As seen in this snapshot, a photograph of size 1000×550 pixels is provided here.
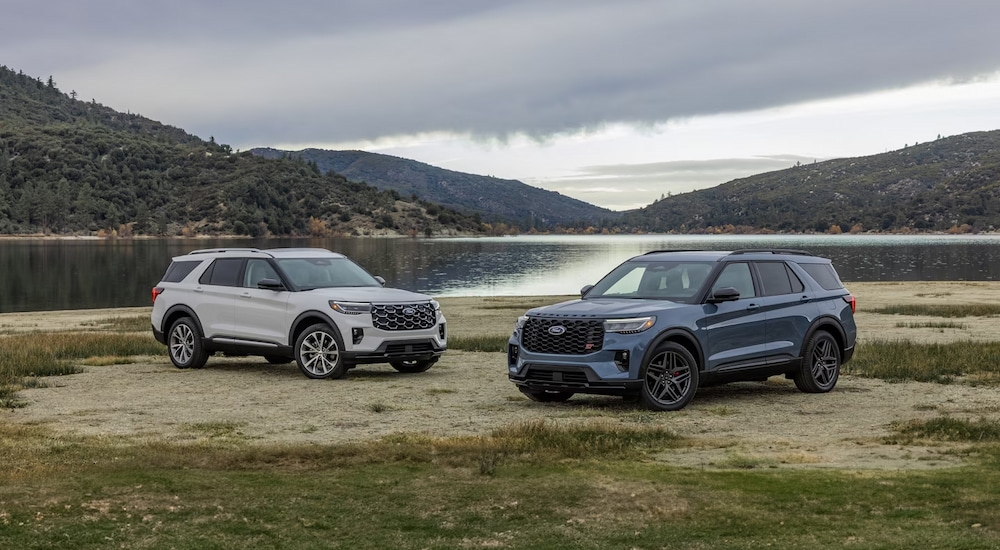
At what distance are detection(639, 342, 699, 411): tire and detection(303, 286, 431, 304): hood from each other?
511 centimetres

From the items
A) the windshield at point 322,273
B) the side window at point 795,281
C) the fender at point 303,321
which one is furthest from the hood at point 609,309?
the windshield at point 322,273

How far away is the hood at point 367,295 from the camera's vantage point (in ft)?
55.8

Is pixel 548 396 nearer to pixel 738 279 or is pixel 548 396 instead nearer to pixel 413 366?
pixel 738 279

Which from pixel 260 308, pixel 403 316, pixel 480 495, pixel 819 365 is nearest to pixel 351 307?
pixel 403 316

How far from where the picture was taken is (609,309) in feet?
43.6

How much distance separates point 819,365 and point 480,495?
27.4 feet

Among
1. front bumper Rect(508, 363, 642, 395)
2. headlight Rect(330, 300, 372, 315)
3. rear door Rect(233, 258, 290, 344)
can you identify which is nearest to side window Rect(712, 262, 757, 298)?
front bumper Rect(508, 363, 642, 395)

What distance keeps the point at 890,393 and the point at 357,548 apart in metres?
10.5

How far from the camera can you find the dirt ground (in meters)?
10.7

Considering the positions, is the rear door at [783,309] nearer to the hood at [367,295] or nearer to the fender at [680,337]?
the fender at [680,337]

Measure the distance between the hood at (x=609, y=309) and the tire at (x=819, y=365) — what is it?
2562 mm

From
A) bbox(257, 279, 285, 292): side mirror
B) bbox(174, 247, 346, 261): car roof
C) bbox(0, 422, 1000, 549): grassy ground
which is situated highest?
bbox(174, 247, 346, 261): car roof

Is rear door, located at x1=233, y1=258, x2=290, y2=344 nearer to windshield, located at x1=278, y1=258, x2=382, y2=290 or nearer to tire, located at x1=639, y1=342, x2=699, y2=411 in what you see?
windshield, located at x1=278, y1=258, x2=382, y2=290

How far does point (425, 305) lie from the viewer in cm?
1762
